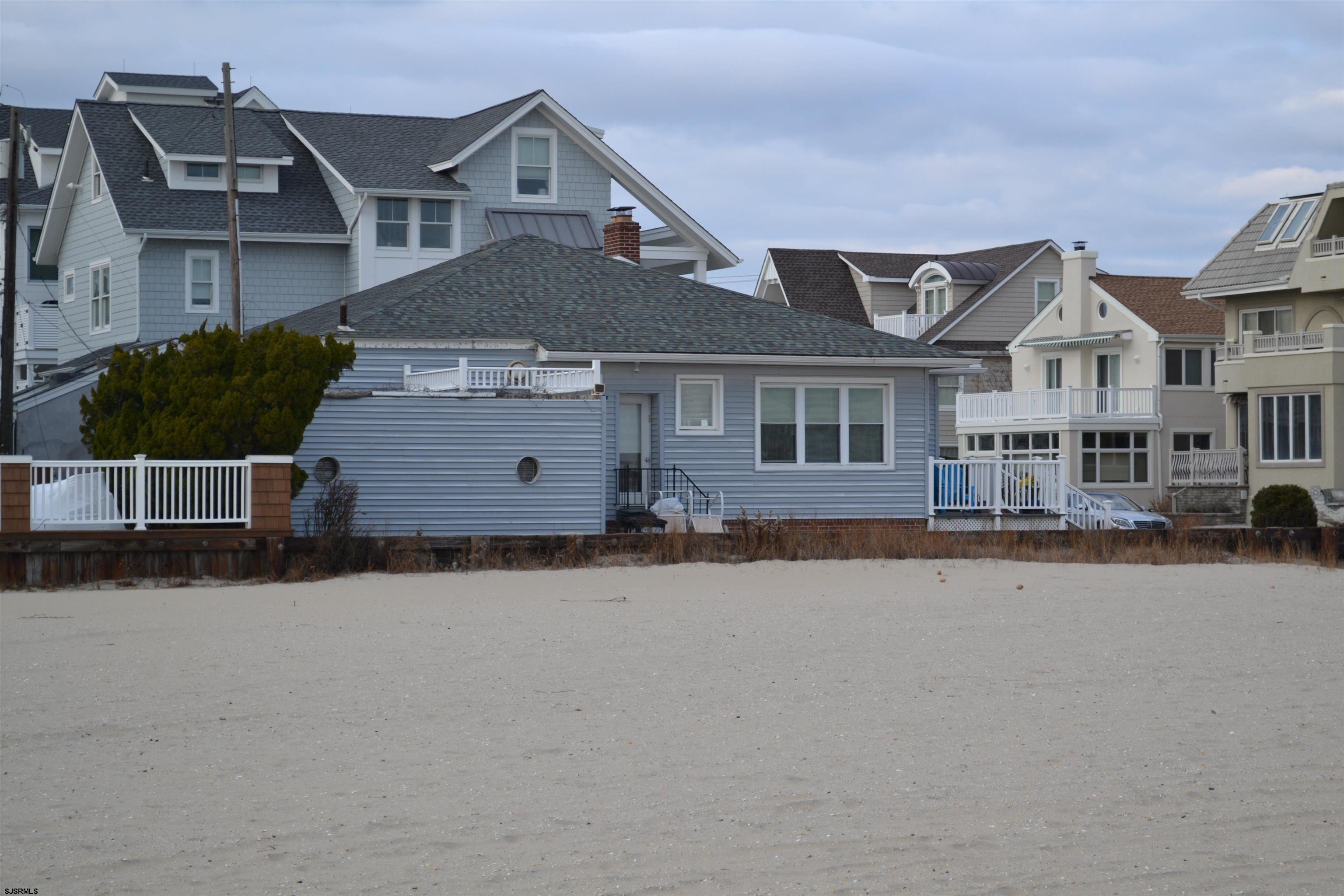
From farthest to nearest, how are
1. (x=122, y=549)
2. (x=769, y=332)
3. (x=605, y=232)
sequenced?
1. (x=605, y=232)
2. (x=769, y=332)
3. (x=122, y=549)

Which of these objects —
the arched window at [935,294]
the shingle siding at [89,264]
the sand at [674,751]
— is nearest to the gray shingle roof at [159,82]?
the shingle siding at [89,264]

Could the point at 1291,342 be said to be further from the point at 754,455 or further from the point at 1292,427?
the point at 754,455

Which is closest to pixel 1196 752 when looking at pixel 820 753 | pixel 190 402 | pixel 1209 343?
pixel 820 753

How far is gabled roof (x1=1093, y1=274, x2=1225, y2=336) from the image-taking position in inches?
1925

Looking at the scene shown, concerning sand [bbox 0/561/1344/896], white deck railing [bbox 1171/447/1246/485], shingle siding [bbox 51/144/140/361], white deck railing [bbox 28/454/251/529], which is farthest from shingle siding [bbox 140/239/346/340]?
white deck railing [bbox 1171/447/1246/485]

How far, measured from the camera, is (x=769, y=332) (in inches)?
1128

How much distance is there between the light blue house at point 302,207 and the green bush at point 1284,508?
14682mm

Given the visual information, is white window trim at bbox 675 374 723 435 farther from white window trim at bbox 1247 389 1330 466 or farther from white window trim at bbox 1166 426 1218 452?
white window trim at bbox 1166 426 1218 452

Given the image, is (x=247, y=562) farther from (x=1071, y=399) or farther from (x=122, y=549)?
(x=1071, y=399)

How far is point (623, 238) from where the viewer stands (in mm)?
34781

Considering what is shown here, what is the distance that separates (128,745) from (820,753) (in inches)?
170

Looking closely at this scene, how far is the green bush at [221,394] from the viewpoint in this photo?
2134cm

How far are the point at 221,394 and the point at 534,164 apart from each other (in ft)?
61.1

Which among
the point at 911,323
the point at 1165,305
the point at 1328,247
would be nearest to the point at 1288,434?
the point at 1328,247
